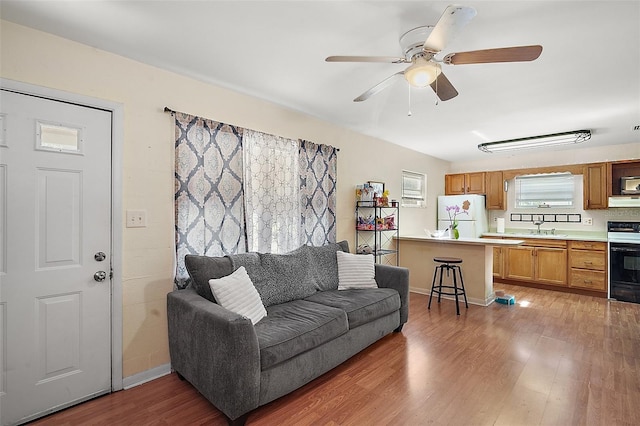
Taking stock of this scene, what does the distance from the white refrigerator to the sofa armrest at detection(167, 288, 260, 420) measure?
5.00m

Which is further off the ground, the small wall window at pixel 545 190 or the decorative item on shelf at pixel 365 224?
the small wall window at pixel 545 190

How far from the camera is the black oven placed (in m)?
4.34

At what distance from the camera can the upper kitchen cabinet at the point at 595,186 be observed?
4.91 metres

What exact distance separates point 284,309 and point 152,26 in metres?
2.22

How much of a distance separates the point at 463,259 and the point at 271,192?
2.96 m

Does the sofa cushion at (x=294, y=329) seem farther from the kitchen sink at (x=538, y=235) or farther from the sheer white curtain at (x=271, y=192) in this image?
the kitchen sink at (x=538, y=235)

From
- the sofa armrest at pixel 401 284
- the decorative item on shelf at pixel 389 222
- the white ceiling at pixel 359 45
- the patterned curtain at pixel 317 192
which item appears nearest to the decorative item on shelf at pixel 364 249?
the decorative item on shelf at pixel 389 222

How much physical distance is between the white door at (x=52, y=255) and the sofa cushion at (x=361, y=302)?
1712 millimetres

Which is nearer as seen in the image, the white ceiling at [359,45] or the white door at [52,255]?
the white ceiling at [359,45]

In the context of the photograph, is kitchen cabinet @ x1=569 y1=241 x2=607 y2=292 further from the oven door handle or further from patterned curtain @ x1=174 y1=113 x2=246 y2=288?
patterned curtain @ x1=174 y1=113 x2=246 y2=288

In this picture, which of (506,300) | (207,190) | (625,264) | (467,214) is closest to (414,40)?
(207,190)

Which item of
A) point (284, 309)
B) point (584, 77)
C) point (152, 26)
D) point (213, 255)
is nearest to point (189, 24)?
point (152, 26)

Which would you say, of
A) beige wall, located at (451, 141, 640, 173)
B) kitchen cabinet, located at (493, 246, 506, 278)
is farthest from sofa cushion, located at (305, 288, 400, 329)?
beige wall, located at (451, 141, 640, 173)

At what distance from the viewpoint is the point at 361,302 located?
2.80 meters
